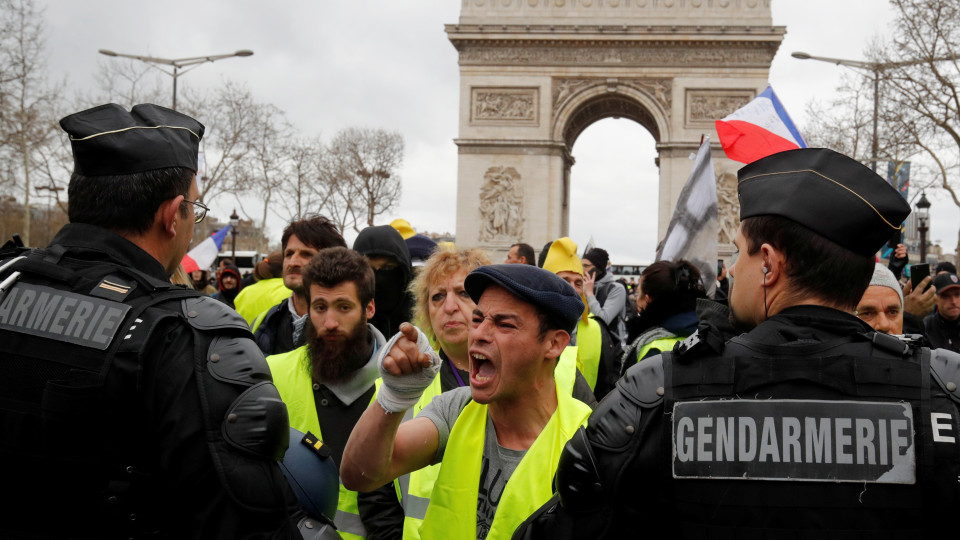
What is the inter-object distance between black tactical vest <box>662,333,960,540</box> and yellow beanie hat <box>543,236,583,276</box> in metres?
4.42

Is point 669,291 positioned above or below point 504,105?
below

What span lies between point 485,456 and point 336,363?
108 centimetres

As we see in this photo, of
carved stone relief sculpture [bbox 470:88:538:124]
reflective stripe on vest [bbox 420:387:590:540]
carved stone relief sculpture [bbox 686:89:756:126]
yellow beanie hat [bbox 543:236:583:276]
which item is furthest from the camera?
carved stone relief sculpture [bbox 470:88:538:124]

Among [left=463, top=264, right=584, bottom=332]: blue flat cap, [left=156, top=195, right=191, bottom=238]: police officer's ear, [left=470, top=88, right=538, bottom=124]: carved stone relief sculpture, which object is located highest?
[left=470, top=88, right=538, bottom=124]: carved stone relief sculpture

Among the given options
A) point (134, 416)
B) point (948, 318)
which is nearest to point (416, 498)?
point (134, 416)

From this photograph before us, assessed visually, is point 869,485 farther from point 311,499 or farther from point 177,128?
point 177,128

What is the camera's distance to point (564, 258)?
20.8 ft

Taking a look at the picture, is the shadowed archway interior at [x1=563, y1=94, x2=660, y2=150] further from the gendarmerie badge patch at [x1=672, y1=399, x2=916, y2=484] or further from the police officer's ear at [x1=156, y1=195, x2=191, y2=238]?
the gendarmerie badge patch at [x1=672, y1=399, x2=916, y2=484]

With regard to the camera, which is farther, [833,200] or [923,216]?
[923,216]

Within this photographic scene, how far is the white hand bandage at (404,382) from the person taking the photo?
2.39 metres

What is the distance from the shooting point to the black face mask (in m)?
5.45

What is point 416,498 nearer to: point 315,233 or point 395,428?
point 395,428

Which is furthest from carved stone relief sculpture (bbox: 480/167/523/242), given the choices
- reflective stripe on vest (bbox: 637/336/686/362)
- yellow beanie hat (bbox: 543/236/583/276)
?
reflective stripe on vest (bbox: 637/336/686/362)

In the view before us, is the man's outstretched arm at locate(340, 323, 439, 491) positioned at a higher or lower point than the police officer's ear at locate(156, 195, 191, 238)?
lower
